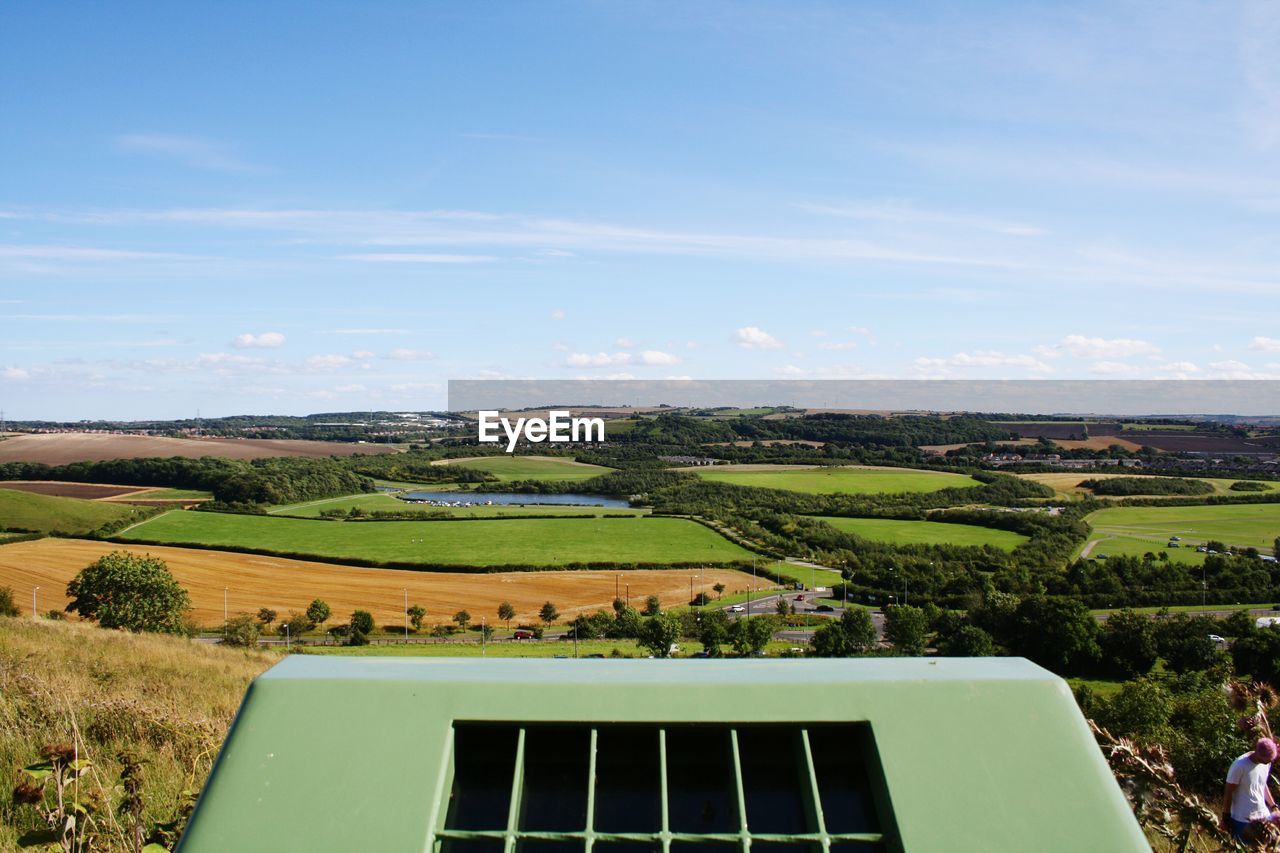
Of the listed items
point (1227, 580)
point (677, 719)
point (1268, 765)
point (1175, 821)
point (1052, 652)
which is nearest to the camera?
point (677, 719)

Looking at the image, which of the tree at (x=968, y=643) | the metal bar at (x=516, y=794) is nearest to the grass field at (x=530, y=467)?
the tree at (x=968, y=643)

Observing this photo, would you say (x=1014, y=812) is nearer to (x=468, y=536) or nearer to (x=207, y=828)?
(x=207, y=828)

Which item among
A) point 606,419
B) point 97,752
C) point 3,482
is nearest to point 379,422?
point 606,419

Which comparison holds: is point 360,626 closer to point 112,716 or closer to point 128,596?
point 128,596

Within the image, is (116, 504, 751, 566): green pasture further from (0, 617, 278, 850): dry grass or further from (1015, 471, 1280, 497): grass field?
(0, 617, 278, 850): dry grass

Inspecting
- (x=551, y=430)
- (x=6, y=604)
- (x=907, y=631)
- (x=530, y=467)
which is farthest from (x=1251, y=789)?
(x=551, y=430)

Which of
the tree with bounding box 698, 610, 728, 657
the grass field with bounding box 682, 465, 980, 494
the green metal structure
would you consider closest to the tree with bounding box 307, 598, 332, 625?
the tree with bounding box 698, 610, 728, 657
